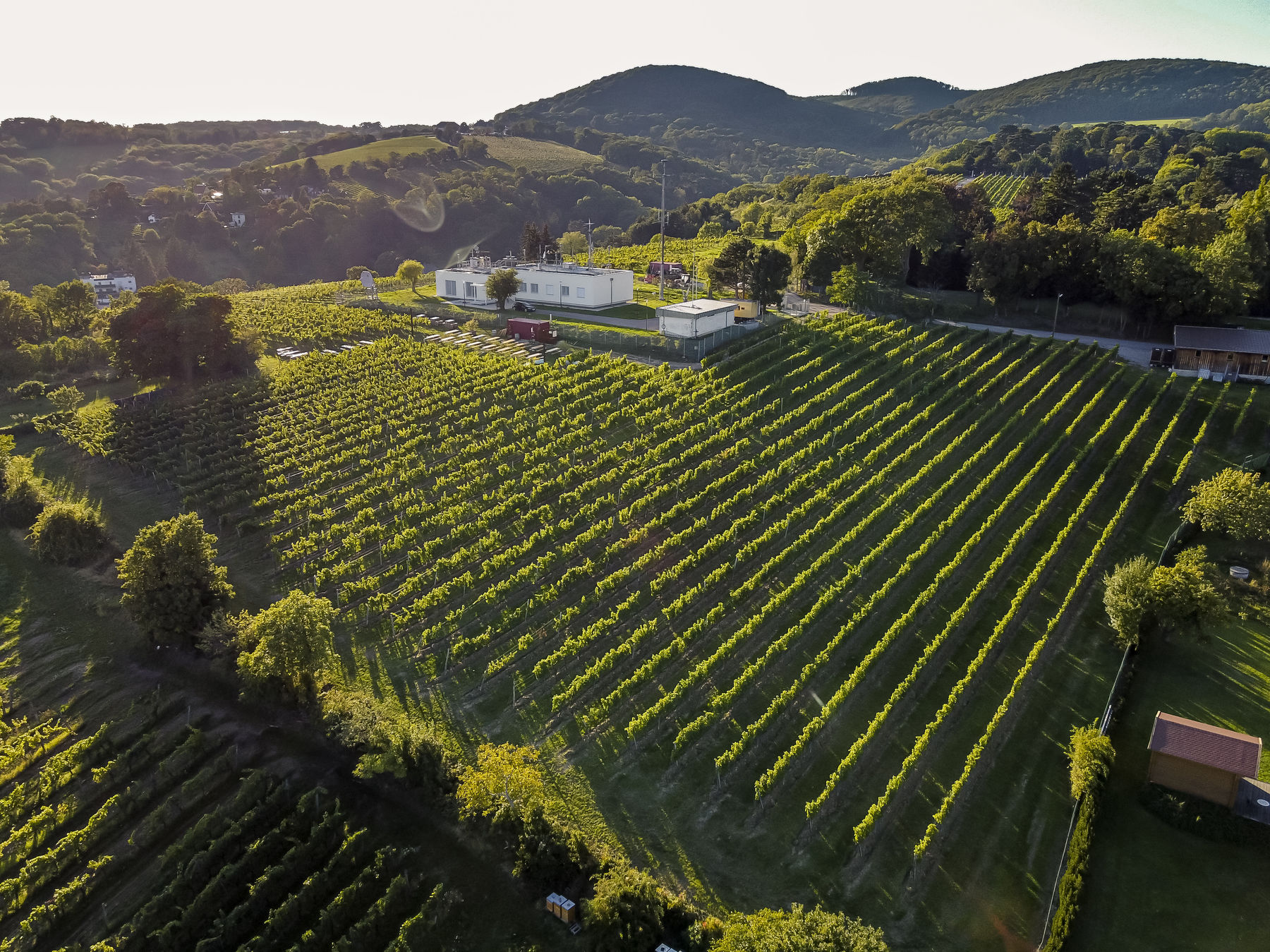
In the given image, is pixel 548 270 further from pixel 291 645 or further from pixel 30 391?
pixel 291 645

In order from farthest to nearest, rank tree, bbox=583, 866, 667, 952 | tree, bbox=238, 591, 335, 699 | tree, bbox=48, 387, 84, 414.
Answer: tree, bbox=48, 387, 84, 414, tree, bbox=238, 591, 335, 699, tree, bbox=583, 866, 667, 952

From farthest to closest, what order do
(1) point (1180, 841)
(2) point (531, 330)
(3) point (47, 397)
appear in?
(2) point (531, 330), (3) point (47, 397), (1) point (1180, 841)

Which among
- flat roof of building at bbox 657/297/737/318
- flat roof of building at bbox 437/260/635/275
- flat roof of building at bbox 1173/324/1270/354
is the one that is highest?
flat roof of building at bbox 437/260/635/275

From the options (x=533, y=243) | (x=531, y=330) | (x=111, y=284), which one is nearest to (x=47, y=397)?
(x=531, y=330)

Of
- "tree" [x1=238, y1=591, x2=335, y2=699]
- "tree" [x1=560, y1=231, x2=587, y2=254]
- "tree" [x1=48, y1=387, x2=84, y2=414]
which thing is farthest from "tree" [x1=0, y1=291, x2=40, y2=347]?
"tree" [x1=238, y1=591, x2=335, y2=699]

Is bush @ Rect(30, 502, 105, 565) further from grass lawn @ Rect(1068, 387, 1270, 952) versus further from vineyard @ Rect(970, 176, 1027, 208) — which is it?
vineyard @ Rect(970, 176, 1027, 208)

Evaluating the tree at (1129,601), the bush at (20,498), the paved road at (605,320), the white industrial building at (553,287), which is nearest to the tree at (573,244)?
the white industrial building at (553,287)
